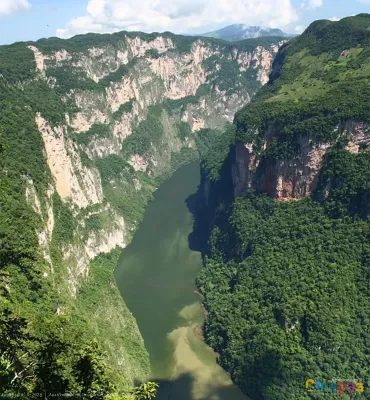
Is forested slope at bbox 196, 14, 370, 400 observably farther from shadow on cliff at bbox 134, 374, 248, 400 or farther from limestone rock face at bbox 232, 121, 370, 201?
shadow on cliff at bbox 134, 374, 248, 400

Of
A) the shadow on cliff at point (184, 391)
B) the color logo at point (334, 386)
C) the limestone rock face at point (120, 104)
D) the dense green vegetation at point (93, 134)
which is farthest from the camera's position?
the dense green vegetation at point (93, 134)

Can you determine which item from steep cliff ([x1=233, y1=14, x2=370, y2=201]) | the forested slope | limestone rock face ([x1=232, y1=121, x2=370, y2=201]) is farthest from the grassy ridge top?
limestone rock face ([x1=232, y1=121, x2=370, y2=201])

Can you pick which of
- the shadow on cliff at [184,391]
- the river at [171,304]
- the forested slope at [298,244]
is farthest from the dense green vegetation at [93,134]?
A: the shadow on cliff at [184,391]

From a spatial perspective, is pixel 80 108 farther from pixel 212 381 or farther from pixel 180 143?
pixel 212 381

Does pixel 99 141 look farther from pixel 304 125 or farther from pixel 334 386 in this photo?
pixel 334 386

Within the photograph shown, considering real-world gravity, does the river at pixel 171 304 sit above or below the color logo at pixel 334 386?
below

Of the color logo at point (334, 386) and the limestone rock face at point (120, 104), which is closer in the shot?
the color logo at point (334, 386)

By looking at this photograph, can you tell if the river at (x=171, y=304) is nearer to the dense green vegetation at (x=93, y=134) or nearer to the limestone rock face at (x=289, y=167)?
the limestone rock face at (x=289, y=167)
